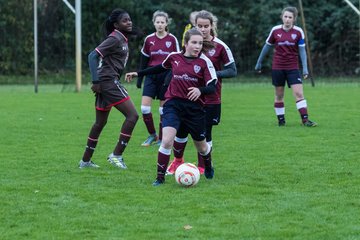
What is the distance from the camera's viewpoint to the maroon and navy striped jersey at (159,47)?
38.3 ft

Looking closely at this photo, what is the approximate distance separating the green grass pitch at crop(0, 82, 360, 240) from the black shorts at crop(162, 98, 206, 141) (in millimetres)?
550

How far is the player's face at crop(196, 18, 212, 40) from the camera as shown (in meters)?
8.52

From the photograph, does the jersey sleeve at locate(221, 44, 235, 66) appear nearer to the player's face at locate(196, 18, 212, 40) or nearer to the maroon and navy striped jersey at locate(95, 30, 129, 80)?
the player's face at locate(196, 18, 212, 40)

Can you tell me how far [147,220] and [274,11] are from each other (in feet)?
80.9

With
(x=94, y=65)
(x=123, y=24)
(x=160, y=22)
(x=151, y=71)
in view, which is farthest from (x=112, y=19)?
(x=160, y=22)

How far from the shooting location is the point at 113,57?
9.22 meters

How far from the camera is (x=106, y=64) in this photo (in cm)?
919

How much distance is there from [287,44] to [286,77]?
22.4 inches

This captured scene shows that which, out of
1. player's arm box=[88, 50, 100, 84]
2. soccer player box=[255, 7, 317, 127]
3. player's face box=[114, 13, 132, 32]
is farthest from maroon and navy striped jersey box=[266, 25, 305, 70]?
player's arm box=[88, 50, 100, 84]

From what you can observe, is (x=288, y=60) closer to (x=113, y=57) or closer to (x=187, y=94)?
(x=113, y=57)

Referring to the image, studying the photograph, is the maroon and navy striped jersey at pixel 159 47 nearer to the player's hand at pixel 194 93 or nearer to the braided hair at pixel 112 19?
the braided hair at pixel 112 19

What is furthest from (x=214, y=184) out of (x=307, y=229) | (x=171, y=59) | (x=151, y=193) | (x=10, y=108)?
(x=10, y=108)

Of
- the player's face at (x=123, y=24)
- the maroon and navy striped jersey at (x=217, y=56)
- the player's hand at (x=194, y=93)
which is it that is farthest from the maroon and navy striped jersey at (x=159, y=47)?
the player's hand at (x=194, y=93)

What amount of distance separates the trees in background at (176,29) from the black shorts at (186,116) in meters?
20.2
